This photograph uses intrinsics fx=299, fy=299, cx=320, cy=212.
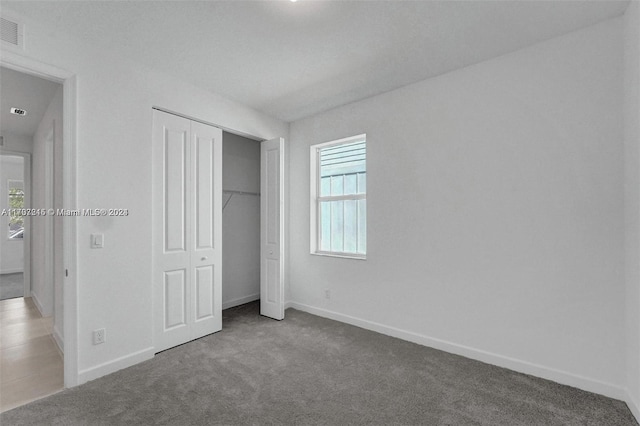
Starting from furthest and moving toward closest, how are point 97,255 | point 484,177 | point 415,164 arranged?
point 415,164, point 484,177, point 97,255

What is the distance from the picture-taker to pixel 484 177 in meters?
2.70

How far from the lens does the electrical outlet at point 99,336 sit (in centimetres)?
238

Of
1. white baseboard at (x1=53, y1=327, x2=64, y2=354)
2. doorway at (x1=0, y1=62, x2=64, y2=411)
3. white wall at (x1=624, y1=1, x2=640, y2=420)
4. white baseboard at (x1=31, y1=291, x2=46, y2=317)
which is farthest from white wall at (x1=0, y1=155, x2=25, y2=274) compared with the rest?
white wall at (x1=624, y1=1, x2=640, y2=420)

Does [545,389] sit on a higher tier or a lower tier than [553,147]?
lower

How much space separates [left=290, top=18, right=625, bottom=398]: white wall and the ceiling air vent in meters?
2.95

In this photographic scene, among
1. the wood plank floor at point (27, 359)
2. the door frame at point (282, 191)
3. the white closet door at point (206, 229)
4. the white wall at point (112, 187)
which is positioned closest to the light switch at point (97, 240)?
the white wall at point (112, 187)

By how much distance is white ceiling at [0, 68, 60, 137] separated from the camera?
3014 mm

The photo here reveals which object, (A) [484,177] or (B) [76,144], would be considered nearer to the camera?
(B) [76,144]

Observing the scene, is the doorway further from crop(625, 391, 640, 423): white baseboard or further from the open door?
crop(625, 391, 640, 423): white baseboard

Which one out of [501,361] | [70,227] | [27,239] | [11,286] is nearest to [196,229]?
[70,227]

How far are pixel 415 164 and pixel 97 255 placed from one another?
3.01m

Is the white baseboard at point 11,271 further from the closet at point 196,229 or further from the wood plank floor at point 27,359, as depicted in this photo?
the closet at point 196,229

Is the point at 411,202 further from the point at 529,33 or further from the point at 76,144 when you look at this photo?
Result: the point at 76,144

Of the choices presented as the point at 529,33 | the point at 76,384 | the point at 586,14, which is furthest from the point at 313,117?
the point at 76,384
